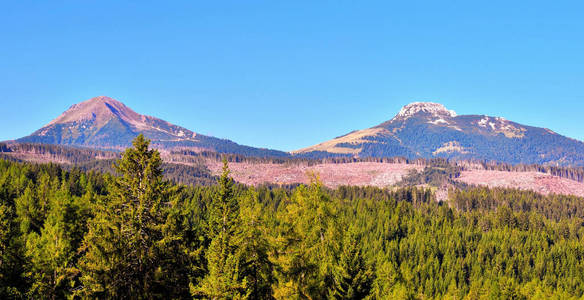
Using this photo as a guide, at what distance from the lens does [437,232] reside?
190750 millimetres

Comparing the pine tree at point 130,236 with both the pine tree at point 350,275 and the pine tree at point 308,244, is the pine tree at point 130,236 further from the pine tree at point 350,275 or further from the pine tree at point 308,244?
the pine tree at point 350,275

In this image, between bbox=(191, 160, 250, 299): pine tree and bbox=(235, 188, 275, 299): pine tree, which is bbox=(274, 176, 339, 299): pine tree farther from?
bbox=(191, 160, 250, 299): pine tree

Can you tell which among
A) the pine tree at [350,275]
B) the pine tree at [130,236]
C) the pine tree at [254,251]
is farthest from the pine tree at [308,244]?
the pine tree at [130,236]

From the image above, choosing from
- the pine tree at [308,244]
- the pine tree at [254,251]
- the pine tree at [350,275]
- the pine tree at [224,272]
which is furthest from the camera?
the pine tree at [254,251]

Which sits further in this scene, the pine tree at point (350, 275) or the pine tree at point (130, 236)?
the pine tree at point (350, 275)

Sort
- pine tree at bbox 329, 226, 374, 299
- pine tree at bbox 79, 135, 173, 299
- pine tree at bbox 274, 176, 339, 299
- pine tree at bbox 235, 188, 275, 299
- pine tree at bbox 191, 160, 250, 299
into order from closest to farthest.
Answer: pine tree at bbox 191, 160, 250, 299, pine tree at bbox 79, 135, 173, 299, pine tree at bbox 329, 226, 374, 299, pine tree at bbox 274, 176, 339, 299, pine tree at bbox 235, 188, 275, 299

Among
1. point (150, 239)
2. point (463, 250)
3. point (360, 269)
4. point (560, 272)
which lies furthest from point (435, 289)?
point (150, 239)

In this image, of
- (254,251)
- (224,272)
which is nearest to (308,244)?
(254,251)

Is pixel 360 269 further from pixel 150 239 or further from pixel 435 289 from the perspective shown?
pixel 435 289

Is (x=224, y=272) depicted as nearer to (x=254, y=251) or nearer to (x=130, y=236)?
(x=254, y=251)

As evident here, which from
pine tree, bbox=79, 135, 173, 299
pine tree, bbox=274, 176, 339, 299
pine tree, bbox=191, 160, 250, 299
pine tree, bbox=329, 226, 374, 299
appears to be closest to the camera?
pine tree, bbox=191, 160, 250, 299

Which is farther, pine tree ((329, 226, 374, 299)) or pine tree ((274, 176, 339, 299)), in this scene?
pine tree ((274, 176, 339, 299))

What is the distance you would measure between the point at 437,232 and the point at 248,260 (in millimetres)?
159845

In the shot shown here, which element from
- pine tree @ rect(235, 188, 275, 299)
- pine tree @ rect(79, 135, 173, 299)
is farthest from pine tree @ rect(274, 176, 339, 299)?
pine tree @ rect(79, 135, 173, 299)
